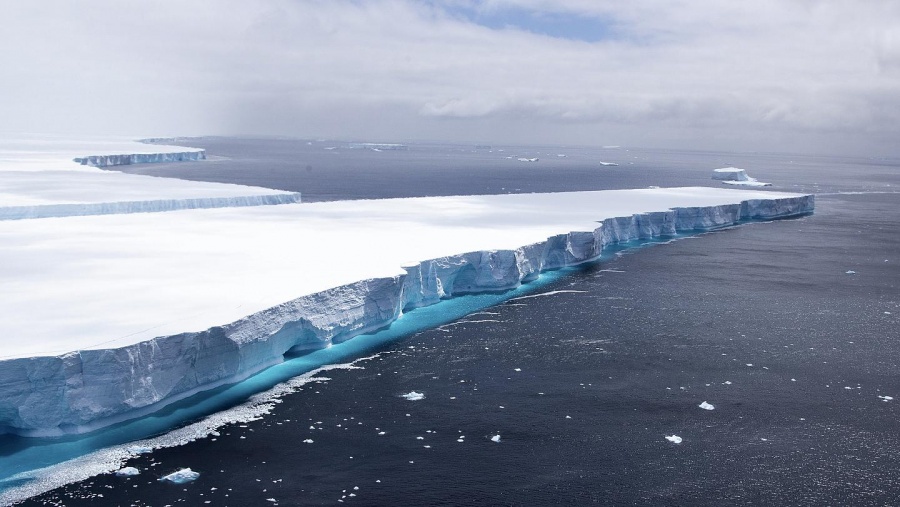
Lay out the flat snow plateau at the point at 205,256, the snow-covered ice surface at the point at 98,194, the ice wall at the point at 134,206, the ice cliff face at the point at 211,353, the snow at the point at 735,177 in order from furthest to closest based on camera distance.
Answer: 1. the snow at the point at 735,177
2. the snow-covered ice surface at the point at 98,194
3. the ice wall at the point at 134,206
4. the flat snow plateau at the point at 205,256
5. the ice cliff face at the point at 211,353

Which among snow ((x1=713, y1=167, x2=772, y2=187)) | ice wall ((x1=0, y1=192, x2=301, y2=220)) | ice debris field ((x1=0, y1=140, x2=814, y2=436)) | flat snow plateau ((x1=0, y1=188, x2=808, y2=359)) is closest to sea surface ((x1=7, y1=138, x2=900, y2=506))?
ice debris field ((x1=0, y1=140, x2=814, y2=436))

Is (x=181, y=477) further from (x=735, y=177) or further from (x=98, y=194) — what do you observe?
(x=735, y=177)

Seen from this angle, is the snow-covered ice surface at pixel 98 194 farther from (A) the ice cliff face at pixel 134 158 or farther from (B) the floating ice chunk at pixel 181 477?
(B) the floating ice chunk at pixel 181 477

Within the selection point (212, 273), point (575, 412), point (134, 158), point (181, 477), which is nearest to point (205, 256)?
point (212, 273)

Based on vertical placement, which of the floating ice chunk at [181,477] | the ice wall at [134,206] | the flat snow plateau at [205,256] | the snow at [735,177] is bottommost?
the floating ice chunk at [181,477]

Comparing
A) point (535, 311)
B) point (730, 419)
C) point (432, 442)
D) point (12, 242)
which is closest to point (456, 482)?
point (432, 442)

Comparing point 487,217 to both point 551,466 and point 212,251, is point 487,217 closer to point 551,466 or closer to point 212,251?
point 212,251

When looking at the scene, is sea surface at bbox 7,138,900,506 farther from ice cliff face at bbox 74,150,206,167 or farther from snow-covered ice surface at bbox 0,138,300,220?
ice cliff face at bbox 74,150,206,167

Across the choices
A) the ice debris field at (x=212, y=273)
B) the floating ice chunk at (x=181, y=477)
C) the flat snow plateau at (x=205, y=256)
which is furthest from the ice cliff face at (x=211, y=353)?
the floating ice chunk at (x=181, y=477)
